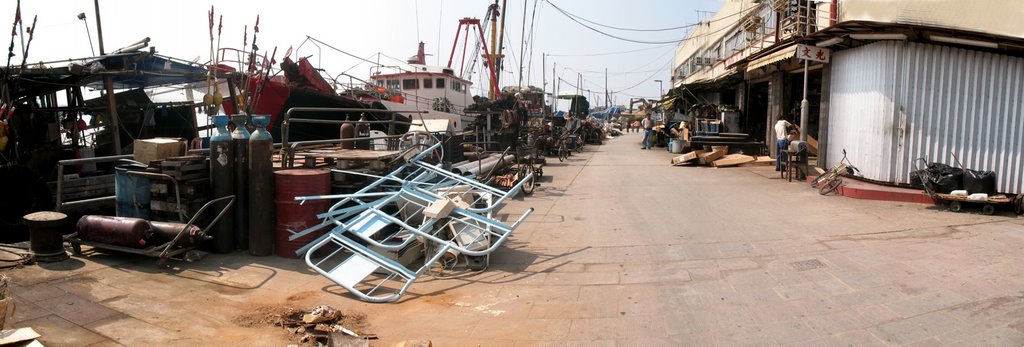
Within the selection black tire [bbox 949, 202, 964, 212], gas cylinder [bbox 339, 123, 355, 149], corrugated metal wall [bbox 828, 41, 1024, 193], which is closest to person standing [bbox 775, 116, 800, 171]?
corrugated metal wall [bbox 828, 41, 1024, 193]

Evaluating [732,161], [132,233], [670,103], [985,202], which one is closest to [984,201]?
[985,202]

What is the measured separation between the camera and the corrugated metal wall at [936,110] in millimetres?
9750

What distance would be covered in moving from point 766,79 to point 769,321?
16.9m

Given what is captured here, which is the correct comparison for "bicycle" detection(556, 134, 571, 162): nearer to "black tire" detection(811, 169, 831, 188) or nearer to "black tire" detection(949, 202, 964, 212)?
"black tire" detection(811, 169, 831, 188)

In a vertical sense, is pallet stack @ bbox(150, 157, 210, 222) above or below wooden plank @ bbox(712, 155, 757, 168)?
above

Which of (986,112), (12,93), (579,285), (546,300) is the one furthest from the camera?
(12,93)

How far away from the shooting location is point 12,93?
10977 mm

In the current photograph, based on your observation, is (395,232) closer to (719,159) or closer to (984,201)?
(984,201)

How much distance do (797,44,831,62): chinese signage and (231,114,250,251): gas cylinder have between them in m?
10.9

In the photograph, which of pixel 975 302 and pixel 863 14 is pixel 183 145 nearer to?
pixel 975 302

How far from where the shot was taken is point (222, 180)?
693 cm

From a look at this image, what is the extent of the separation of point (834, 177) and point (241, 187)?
10.1m

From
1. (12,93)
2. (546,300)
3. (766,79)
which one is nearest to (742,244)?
(546,300)

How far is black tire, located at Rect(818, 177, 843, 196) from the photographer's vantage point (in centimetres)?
1119
